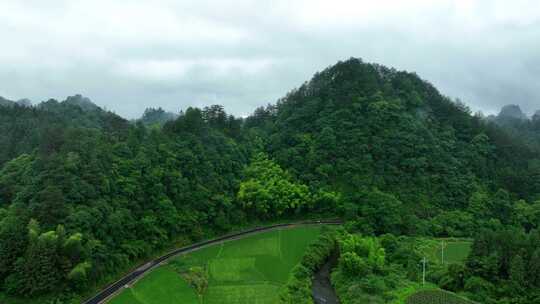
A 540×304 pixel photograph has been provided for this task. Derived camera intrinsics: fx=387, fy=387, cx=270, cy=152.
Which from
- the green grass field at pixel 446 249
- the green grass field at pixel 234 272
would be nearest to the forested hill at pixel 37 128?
the green grass field at pixel 234 272

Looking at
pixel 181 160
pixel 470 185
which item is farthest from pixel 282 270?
pixel 470 185

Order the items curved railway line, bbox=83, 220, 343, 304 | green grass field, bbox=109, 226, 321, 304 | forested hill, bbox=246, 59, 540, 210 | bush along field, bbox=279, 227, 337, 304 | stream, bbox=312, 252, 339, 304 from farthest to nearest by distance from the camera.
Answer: forested hill, bbox=246, 59, 540, 210
stream, bbox=312, 252, 339, 304
green grass field, bbox=109, 226, 321, 304
curved railway line, bbox=83, 220, 343, 304
bush along field, bbox=279, 227, 337, 304

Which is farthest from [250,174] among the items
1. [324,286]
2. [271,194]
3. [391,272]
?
[391,272]

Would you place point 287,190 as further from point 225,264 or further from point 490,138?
point 490,138

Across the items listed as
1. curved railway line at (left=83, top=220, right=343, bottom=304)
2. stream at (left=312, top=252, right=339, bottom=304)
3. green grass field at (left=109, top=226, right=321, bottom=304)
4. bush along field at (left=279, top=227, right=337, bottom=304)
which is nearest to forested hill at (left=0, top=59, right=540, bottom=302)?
curved railway line at (left=83, top=220, right=343, bottom=304)

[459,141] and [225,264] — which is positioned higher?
[459,141]

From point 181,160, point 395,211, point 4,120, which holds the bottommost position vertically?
point 395,211

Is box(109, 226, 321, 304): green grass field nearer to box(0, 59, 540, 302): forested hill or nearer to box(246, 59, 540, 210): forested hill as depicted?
box(0, 59, 540, 302): forested hill
